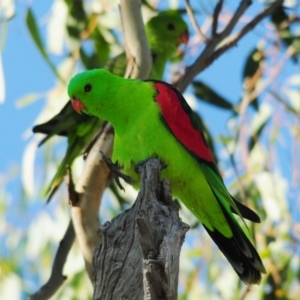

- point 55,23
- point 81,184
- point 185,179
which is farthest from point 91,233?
point 55,23

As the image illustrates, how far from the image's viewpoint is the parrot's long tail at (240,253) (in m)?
2.93

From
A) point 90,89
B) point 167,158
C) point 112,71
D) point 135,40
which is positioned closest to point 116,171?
point 167,158

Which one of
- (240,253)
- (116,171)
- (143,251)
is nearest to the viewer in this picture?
(143,251)

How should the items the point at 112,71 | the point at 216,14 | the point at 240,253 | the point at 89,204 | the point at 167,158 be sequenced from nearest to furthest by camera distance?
1. the point at 167,158
2. the point at 240,253
3. the point at 89,204
4. the point at 216,14
5. the point at 112,71

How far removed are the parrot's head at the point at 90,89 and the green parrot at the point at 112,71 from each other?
1.11ft

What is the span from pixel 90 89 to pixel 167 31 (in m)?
1.41

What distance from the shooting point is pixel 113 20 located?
170 inches

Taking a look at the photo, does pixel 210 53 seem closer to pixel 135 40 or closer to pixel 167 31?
pixel 135 40

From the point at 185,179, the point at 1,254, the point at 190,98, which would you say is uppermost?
the point at 185,179

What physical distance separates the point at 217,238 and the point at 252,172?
50.5 inches

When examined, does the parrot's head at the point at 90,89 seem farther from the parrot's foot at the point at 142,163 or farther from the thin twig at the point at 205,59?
the thin twig at the point at 205,59

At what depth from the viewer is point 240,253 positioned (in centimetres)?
301

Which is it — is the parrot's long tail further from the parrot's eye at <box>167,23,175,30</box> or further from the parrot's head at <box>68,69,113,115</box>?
the parrot's eye at <box>167,23,175,30</box>

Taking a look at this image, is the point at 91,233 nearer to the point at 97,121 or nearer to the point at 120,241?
the point at 97,121
